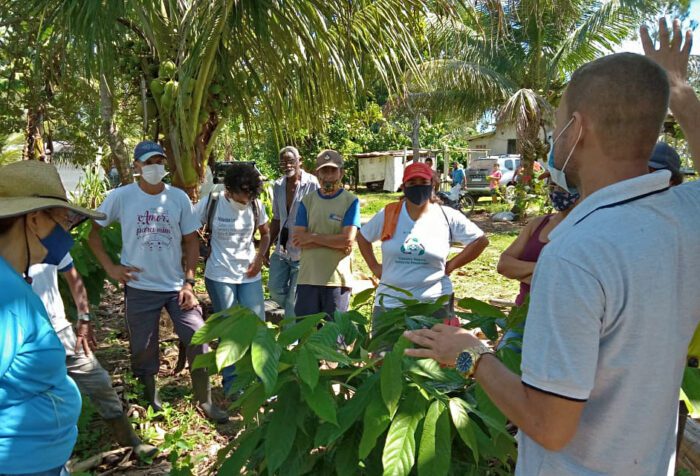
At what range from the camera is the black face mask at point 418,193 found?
13.3 ft

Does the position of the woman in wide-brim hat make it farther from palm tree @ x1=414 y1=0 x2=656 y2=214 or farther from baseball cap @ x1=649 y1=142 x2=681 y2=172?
palm tree @ x1=414 y1=0 x2=656 y2=214

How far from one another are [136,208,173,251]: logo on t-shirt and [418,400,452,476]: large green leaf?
297 centimetres

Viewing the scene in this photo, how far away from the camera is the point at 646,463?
4.19 ft

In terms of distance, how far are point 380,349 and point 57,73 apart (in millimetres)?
7396

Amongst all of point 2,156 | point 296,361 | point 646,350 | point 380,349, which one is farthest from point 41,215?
point 2,156

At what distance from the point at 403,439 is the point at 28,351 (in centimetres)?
121

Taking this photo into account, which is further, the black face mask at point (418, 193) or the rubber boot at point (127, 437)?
the black face mask at point (418, 193)

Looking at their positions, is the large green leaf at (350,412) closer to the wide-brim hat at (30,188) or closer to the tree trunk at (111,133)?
the wide-brim hat at (30,188)

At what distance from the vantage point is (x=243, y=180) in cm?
452

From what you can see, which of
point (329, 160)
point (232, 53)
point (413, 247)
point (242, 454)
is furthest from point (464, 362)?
point (232, 53)

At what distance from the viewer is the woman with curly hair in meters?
4.52

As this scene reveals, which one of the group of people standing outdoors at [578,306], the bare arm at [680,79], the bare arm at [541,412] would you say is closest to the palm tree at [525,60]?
the group of people standing outdoors at [578,306]

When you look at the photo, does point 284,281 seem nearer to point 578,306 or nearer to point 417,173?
point 417,173

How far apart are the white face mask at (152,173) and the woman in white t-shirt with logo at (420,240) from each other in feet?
5.36
